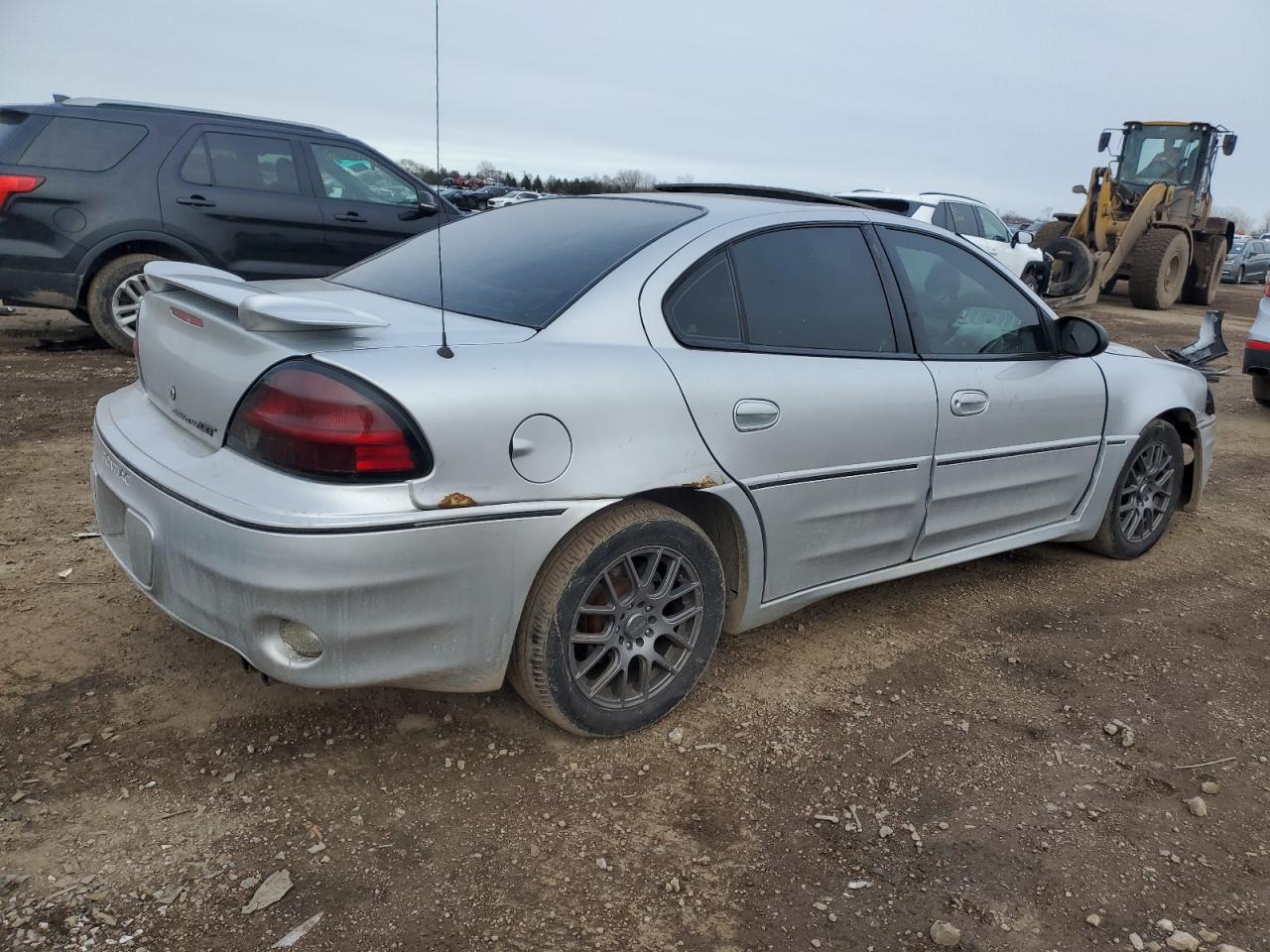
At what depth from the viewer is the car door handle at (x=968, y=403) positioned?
3350 mm

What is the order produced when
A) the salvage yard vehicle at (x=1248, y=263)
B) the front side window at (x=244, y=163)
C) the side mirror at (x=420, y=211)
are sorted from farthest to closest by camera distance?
the salvage yard vehicle at (x=1248, y=263)
the side mirror at (x=420, y=211)
the front side window at (x=244, y=163)

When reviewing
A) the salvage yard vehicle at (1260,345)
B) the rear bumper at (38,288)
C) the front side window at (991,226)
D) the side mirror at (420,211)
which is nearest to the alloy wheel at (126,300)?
the rear bumper at (38,288)

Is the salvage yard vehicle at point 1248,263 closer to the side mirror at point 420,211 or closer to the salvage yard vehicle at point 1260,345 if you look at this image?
the salvage yard vehicle at point 1260,345

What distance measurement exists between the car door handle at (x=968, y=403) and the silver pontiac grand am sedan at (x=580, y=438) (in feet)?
0.08

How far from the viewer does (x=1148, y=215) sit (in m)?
16.0

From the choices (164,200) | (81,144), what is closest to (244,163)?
(164,200)

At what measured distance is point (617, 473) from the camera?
2.47 m

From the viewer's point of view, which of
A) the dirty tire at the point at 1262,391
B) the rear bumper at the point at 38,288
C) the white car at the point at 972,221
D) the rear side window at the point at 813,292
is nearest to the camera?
the rear side window at the point at 813,292

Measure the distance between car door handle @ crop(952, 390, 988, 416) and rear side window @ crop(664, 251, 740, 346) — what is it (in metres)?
0.96

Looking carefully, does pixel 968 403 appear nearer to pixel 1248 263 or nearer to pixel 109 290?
pixel 109 290

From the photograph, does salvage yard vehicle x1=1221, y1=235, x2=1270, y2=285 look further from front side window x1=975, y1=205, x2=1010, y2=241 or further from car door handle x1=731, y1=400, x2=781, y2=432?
car door handle x1=731, y1=400, x2=781, y2=432

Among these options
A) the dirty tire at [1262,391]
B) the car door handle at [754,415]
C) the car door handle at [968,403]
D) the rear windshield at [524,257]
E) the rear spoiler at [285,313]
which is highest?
the rear windshield at [524,257]

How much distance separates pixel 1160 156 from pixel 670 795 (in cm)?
1808

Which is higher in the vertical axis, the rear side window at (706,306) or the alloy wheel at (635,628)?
the rear side window at (706,306)
